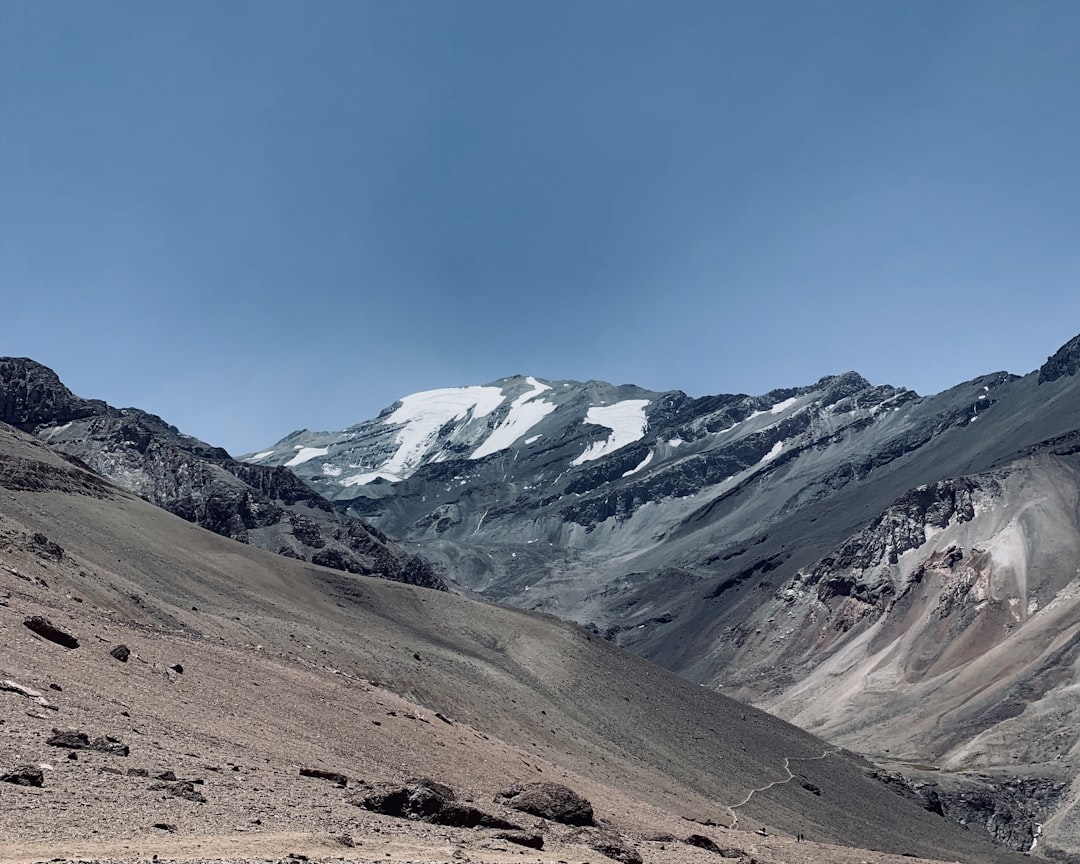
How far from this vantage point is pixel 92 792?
59.8 ft

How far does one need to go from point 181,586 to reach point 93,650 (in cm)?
3336

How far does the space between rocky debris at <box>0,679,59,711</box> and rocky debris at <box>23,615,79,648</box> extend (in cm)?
584

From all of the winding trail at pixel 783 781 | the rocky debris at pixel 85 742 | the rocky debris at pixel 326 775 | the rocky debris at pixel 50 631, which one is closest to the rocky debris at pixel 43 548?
the rocky debris at pixel 50 631

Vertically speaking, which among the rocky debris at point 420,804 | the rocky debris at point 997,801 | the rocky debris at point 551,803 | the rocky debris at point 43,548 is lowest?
the rocky debris at point 997,801

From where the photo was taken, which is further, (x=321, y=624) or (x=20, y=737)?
(x=321, y=624)

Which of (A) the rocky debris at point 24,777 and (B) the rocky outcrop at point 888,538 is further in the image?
(B) the rocky outcrop at point 888,538

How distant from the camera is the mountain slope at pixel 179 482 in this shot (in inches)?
5157

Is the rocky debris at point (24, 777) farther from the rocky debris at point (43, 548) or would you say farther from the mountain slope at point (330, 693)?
the rocky debris at point (43, 548)

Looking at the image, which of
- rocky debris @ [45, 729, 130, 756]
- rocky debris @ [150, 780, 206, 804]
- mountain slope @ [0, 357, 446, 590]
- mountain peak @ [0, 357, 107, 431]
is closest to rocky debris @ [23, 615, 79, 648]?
rocky debris @ [45, 729, 130, 756]

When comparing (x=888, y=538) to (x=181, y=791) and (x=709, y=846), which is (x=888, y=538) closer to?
(x=709, y=846)

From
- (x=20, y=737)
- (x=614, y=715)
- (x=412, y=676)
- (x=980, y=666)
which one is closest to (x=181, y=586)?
(x=412, y=676)

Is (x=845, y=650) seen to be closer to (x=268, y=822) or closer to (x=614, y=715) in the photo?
(x=614, y=715)

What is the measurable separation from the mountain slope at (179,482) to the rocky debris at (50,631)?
9408 centimetres

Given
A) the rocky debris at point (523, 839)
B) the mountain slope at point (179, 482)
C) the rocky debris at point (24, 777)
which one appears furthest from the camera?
the mountain slope at point (179, 482)
